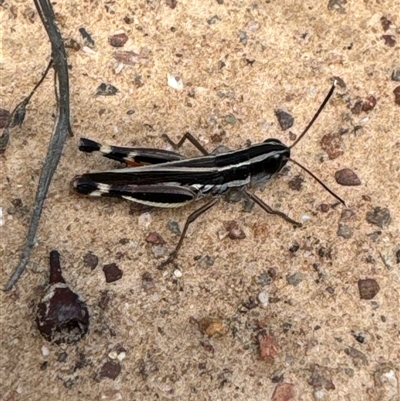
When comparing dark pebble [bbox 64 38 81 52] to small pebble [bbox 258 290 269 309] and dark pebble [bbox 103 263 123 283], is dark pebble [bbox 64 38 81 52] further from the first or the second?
small pebble [bbox 258 290 269 309]

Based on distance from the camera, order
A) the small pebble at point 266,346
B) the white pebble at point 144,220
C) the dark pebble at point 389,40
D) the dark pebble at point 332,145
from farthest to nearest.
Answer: the dark pebble at point 389,40 → the dark pebble at point 332,145 → the white pebble at point 144,220 → the small pebble at point 266,346

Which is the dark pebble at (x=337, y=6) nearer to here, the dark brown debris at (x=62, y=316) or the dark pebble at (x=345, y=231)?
the dark pebble at (x=345, y=231)

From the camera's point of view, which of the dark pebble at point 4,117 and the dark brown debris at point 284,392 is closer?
the dark brown debris at point 284,392

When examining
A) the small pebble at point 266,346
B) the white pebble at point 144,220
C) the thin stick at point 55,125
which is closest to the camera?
the thin stick at point 55,125

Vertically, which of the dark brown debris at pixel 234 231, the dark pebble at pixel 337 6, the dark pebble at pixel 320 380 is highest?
the dark pebble at pixel 337 6

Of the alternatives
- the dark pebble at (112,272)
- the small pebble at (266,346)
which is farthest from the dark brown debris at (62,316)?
the small pebble at (266,346)

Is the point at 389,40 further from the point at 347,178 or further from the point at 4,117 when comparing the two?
the point at 4,117

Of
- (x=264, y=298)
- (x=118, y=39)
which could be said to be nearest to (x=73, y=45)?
(x=118, y=39)

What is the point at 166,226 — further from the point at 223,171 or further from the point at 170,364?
the point at 170,364
